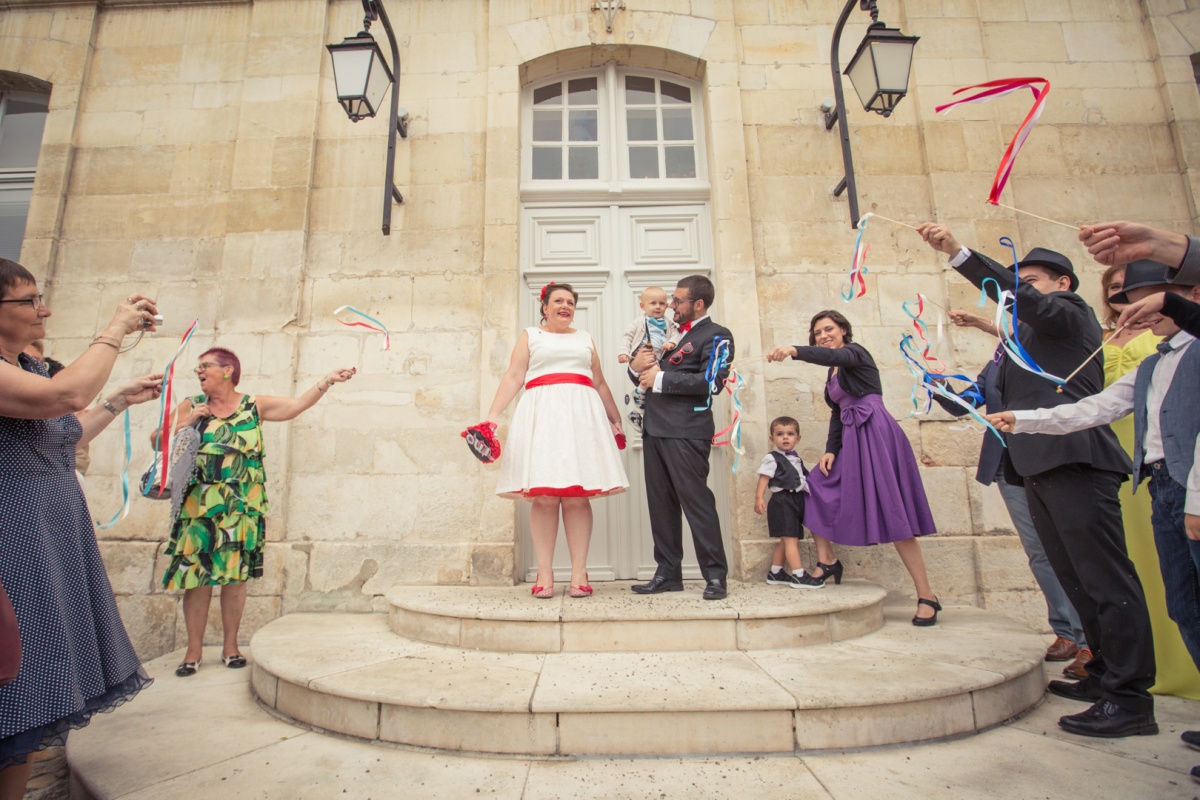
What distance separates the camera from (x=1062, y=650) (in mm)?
3613

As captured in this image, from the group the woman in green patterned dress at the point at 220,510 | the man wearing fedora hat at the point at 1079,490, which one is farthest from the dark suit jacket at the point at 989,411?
the woman in green patterned dress at the point at 220,510

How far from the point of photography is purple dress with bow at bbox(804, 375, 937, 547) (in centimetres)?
384

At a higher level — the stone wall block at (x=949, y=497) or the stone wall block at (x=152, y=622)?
the stone wall block at (x=949, y=497)

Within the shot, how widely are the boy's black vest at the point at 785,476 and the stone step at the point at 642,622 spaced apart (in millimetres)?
755

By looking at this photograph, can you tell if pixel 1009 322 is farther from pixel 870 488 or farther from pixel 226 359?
pixel 226 359

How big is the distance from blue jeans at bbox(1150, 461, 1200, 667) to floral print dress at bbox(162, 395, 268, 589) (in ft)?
14.2

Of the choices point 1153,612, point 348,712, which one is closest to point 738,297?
point 1153,612

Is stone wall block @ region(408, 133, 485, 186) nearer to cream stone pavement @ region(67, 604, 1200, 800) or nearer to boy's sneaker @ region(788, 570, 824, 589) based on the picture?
boy's sneaker @ region(788, 570, 824, 589)

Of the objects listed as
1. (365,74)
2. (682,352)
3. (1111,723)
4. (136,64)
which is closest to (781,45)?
(682,352)

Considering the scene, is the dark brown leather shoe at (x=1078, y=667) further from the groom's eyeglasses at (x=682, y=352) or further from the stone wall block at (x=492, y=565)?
the stone wall block at (x=492, y=565)

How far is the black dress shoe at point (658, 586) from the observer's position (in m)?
3.97

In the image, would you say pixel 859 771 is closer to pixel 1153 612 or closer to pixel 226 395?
pixel 1153 612

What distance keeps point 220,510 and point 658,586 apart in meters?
2.58

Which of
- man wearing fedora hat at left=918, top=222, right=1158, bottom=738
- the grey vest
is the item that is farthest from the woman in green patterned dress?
the grey vest
